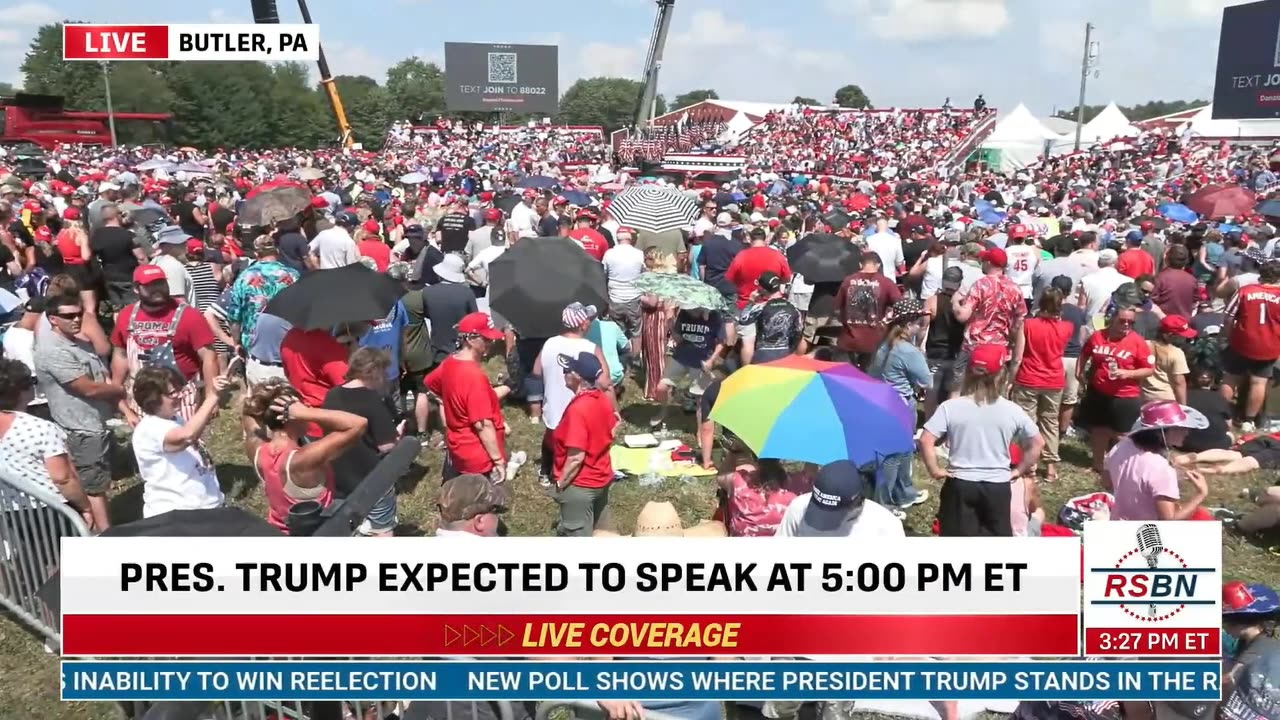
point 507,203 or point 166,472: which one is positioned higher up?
point 507,203

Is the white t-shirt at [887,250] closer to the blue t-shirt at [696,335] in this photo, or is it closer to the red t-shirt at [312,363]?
the blue t-shirt at [696,335]

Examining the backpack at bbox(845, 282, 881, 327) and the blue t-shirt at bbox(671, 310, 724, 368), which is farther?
the blue t-shirt at bbox(671, 310, 724, 368)

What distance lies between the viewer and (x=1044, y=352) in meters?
6.47

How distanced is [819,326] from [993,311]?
1485 mm

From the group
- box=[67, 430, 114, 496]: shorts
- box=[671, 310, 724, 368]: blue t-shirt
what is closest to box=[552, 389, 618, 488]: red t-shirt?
box=[671, 310, 724, 368]: blue t-shirt

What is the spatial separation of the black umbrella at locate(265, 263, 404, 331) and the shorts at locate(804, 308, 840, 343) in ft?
11.0

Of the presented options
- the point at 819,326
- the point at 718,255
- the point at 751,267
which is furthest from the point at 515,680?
the point at 718,255

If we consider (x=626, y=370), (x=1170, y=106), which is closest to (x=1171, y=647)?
(x=626, y=370)

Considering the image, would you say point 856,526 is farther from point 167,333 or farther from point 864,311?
point 167,333

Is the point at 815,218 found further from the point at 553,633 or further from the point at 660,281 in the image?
the point at 553,633

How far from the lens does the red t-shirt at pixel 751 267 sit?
7.78m

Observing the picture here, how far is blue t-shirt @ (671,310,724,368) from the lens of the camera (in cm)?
727

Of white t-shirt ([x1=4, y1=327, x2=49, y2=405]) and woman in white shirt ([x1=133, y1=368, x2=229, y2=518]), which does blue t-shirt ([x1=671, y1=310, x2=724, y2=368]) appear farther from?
white t-shirt ([x1=4, y1=327, x2=49, y2=405])

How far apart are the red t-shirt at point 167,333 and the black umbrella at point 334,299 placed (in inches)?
34.1
